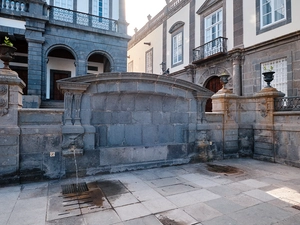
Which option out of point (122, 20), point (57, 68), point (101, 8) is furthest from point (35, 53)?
point (122, 20)

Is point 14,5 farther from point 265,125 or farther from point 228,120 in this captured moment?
point 265,125

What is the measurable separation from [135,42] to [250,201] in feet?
70.1

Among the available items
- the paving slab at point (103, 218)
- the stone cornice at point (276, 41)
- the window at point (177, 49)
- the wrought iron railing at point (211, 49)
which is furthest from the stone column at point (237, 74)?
the paving slab at point (103, 218)

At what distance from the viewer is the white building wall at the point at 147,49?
17922 mm

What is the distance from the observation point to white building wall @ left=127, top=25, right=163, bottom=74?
17922 mm

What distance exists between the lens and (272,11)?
9516 millimetres

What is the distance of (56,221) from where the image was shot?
2.76 metres

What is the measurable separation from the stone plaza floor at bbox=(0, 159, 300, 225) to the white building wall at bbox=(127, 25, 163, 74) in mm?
14447

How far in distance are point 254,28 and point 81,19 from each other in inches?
403

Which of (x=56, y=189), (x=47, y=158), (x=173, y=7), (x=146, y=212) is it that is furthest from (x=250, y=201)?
(x=173, y=7)

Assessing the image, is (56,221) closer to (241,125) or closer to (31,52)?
(241,125)

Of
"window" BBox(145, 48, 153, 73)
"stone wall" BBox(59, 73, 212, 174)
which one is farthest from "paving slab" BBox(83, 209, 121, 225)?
"window" BBox(145, 48, 153, 73)

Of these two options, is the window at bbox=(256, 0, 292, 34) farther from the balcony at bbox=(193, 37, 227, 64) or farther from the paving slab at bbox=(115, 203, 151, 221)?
the paving slab at bbox=(115, 203, 151, 221)

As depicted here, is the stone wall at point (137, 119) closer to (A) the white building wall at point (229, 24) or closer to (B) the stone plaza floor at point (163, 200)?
(B) the stone plaza floor at point (163, 200)
